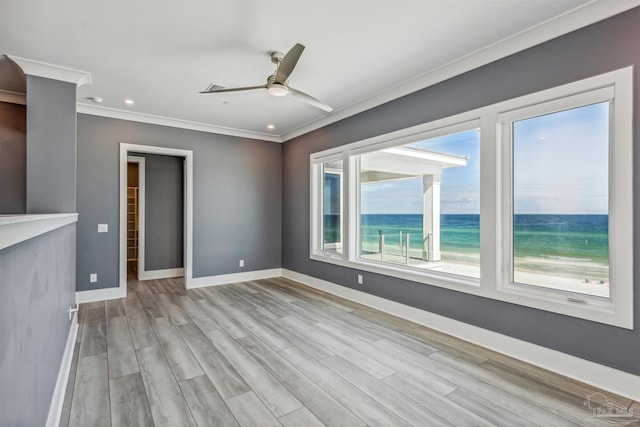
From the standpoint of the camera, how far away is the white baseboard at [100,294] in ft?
14.5

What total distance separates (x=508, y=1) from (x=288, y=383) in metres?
3.31

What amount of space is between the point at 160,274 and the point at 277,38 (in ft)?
16.9

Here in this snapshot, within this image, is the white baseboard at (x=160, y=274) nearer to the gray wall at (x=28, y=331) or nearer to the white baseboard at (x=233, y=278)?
the white baseboard at (x=233, y=278)

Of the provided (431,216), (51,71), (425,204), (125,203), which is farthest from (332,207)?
(51,71)

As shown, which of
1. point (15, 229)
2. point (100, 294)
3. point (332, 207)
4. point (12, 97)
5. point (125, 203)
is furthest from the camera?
point (332, 207)

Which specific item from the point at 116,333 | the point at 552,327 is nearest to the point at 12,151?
the point at 116,333

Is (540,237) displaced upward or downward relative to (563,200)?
downward

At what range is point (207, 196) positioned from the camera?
5.50 meters

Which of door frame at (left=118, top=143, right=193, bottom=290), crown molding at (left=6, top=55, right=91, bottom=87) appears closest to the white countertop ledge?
crown molding at (left=6, top=55, right=91, bottom=87)

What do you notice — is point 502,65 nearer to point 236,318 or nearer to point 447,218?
point 447,218

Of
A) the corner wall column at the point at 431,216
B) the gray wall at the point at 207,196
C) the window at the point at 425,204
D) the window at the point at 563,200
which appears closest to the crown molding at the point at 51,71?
the gray wall at the point at 207,196

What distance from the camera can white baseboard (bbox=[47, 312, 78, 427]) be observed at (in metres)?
1.83

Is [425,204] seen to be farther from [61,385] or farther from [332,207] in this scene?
[61,385]

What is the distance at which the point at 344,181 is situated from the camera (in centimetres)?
473
